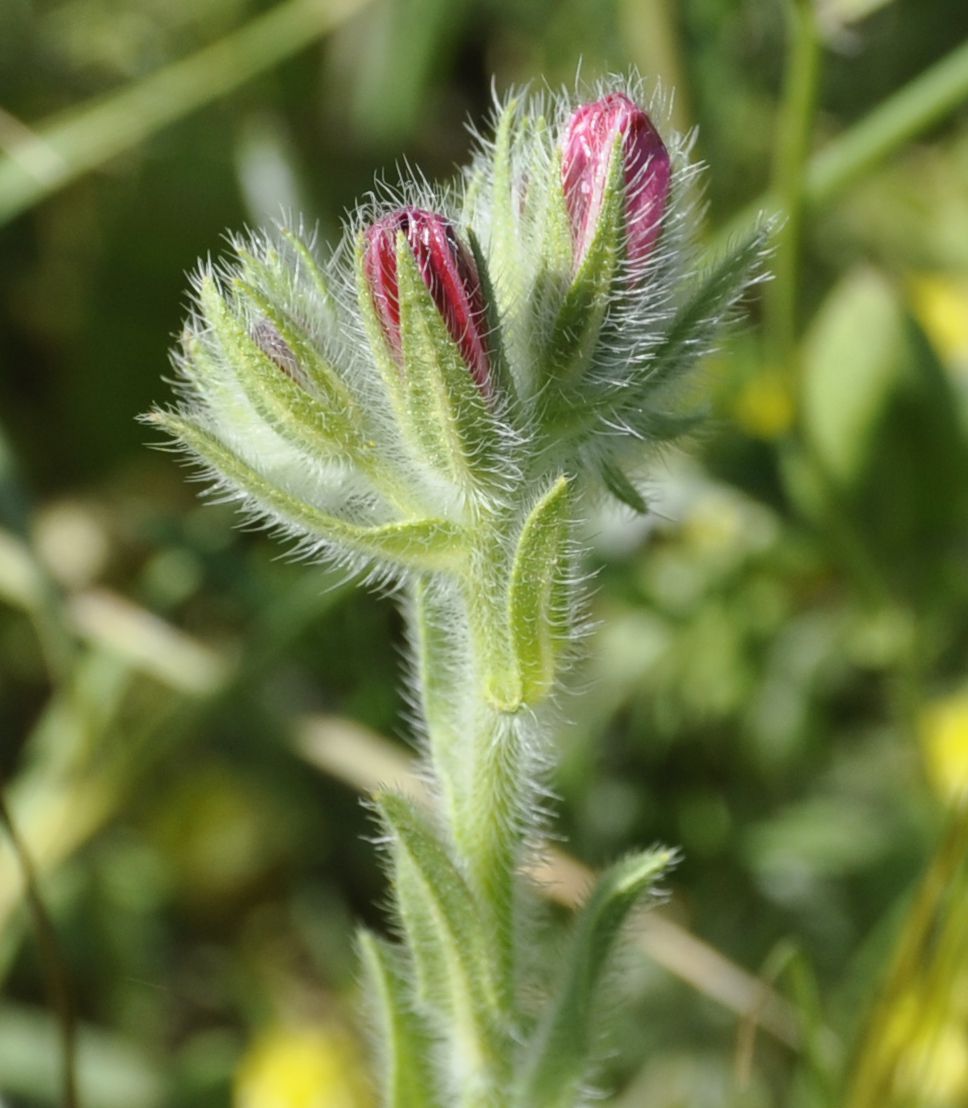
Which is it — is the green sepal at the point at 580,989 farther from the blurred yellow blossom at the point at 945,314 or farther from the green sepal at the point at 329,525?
the blurred yellow blossom at the point at 945,314

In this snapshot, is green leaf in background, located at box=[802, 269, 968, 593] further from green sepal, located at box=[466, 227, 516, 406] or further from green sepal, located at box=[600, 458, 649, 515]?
green sepal, located at box=[466, 227, 516, 406]

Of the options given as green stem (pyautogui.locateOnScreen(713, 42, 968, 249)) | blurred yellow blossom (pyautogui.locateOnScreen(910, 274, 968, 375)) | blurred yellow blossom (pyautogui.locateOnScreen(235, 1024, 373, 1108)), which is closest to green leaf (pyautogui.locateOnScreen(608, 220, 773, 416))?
green stem (pyautogui.locateOnScreen(713, 42, 968, 249))

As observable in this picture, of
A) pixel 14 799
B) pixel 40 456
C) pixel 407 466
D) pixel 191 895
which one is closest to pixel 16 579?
pixel 14 799

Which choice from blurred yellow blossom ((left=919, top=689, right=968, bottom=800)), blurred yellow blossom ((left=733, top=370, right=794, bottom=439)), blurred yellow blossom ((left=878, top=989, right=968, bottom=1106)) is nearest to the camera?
blurred yellow blossom ((left=878, top=989, right=968, bottom=1106))

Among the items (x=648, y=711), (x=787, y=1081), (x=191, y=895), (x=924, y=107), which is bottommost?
(x=787, y=1081)

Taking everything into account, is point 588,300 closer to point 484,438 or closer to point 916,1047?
point 484,438

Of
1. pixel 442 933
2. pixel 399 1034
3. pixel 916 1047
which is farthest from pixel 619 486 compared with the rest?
pixel 916 1047

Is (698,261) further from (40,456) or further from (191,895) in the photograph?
(40,456)
